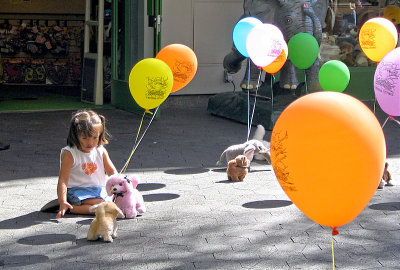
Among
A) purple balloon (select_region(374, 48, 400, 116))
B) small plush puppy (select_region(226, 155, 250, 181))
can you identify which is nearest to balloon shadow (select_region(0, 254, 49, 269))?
small plush puppy (select_region(226, 155, 250, 181))

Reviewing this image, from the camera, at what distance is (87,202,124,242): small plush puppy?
5.27 meters

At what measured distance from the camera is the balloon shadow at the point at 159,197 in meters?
6.45

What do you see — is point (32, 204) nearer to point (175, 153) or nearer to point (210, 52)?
point (175, 153)

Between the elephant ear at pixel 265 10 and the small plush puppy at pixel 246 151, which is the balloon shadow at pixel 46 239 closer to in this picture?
the small plush puppy at pixel 246 151

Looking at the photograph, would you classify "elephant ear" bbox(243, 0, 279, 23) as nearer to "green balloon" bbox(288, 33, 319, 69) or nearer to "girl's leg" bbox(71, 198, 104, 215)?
"green balloon" bbox(288, 33, 319, 69)

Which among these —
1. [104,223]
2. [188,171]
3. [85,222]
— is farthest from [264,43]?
[104,223]

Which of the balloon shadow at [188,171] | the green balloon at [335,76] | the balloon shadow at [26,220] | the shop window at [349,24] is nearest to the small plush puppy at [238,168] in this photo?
the balloon shadow at [188,171]

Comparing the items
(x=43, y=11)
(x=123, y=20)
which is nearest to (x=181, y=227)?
(x=123, y=20)

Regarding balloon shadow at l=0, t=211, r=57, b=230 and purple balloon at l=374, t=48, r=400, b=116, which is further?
purple balloon at l=374, t=48, r=400, b=116

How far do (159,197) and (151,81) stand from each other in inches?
41.3

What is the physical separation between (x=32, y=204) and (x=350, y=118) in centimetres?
347

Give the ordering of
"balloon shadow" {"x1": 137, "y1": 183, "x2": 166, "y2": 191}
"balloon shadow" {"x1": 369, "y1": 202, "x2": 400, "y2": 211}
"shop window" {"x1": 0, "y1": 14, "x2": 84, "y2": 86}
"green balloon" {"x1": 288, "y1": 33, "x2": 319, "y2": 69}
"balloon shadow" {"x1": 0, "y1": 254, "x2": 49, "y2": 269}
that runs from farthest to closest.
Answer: "shop window" {"x1": 0, "y1": 14, "x2": 84, "y2": 86}, "green balloon" {"x1": 288, "y1": 33, "x2": 319, "y2": 69}, "balloon shadow" {"x1": 137, "y1": 183, "x2": 166, "y2": 191}, "balloon shadow" {"x1": 369, "y1": 202, "x2": 400, "y2": 211}, "balloon shadow" {"x1": 0, "y1": 254, "x2": 49, "y2": 269}

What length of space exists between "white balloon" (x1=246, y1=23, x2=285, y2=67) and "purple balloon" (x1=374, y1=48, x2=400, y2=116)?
150cm

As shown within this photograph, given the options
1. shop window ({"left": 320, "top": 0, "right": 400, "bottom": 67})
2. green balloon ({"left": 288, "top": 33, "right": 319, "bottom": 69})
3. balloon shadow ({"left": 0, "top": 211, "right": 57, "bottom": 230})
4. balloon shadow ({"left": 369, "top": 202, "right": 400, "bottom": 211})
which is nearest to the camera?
balloon shadow ({"left": 0, "top": 211, "right": 57, "bottom": 230})
